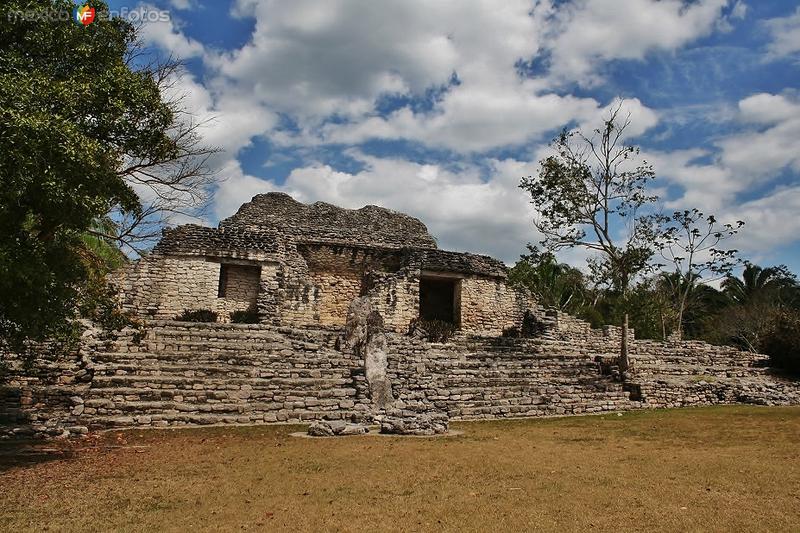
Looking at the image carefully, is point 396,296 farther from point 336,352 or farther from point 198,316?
point 336,352

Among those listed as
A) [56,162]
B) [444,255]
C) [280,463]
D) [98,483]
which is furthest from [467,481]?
[444,255]

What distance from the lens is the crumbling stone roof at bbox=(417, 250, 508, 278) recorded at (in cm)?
2105

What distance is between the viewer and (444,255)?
70.1ft

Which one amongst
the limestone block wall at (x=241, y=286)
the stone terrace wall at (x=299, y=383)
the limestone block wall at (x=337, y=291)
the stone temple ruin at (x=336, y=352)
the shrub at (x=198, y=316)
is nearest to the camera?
the stone terrace wall at (x=299, y=383)

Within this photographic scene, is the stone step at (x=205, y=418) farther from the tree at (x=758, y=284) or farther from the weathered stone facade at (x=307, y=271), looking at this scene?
the tree at (x=758, y=284)

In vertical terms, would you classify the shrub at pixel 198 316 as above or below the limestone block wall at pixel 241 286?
below

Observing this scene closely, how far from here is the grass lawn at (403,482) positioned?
4.88m

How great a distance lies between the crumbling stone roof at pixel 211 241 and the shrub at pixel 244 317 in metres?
2.18

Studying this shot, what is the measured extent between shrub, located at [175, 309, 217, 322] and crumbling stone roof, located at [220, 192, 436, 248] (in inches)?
172

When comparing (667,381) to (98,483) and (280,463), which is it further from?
(98,483)

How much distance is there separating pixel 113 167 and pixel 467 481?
6.26m

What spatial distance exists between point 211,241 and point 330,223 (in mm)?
5924

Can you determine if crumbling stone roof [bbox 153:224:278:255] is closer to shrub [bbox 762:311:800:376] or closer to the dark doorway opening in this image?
the dark doorway opening
